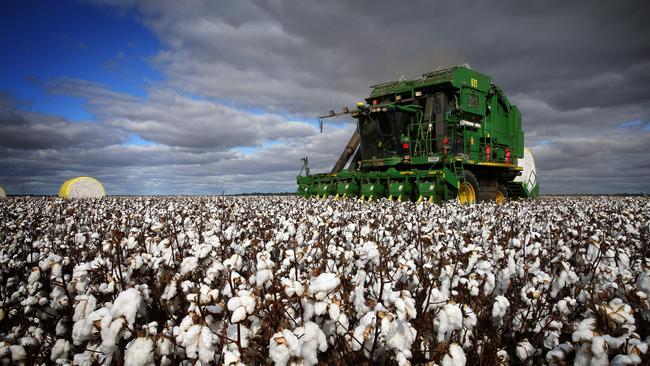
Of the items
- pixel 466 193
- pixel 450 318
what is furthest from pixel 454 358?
pixel 466 193

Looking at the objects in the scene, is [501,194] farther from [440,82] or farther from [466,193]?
[440,82]

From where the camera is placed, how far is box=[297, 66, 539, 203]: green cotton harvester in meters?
15.0

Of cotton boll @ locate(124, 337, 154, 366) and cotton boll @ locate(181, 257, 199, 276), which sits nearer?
cotton boll @ locate(124, 337, 154, 366)

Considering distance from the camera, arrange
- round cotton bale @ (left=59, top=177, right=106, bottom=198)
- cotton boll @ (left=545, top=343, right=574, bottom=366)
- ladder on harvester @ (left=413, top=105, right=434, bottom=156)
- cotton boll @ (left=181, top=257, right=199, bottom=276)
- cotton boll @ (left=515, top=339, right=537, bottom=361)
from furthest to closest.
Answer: round cotton bale @ (left=59, top=177, right=106, bottom=198), ladder on harvester @ (left=413, top=105, right=434, bottom=156), cotton boll @ (left=181, top=257, right=199, bottom=276), cotton boll @ (left=515, top=339, right=537, bottom=361), cotton boll @ (left=545, top=343, right=574, bottom=366)

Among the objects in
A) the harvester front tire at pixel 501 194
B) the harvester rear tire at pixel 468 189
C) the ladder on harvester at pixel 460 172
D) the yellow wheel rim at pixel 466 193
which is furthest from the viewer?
the harvester front tire at pixel 501 194

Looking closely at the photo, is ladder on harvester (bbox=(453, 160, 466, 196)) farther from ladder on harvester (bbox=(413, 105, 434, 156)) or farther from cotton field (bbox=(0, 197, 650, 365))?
cotton field (bbox=(0, 197, 650, 365))

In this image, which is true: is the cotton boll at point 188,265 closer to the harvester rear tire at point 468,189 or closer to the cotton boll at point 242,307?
the cotton boll at point 242,307

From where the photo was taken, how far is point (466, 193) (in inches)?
626

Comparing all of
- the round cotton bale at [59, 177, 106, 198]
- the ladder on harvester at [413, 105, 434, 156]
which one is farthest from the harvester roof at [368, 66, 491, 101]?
the round cotton bale at [59, 177, 106, 198]

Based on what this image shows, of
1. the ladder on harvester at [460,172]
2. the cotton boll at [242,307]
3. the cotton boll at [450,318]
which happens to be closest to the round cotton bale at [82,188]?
the ladder on harvester at [460,172]

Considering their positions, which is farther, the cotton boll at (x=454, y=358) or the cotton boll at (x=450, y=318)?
the cotton boll at (x=450, y=318)

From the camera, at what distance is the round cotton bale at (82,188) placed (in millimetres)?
21453

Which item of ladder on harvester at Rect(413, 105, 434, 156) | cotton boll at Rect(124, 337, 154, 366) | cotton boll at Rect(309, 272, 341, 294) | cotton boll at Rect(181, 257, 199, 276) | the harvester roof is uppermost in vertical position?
the harvester roof

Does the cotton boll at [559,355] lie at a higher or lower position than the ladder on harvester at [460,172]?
lower
